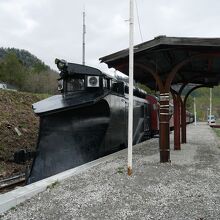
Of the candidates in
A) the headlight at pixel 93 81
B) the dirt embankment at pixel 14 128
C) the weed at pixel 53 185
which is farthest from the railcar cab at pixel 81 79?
the weed at pixel 53 185

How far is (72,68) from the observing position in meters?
11.2

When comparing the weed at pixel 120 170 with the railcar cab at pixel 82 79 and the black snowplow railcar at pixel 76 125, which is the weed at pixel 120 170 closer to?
the black snowplow railcar at pixel 76 125

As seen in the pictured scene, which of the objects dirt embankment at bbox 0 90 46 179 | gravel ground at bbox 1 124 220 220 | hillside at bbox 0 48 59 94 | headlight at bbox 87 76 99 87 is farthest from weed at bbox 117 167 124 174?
hillside at bbox 0 48 59 94

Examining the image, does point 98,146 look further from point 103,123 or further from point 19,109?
point 19,109

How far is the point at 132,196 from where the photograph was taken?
19.9 ft

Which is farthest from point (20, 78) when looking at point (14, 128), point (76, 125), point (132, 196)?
point (132, 196)

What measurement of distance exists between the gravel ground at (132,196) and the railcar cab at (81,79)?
3125 mm

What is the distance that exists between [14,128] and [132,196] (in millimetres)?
11665

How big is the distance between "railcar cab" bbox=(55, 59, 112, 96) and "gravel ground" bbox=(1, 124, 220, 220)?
3125 mm

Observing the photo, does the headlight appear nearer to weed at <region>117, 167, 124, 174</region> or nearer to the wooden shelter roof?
the wooden shelter roof

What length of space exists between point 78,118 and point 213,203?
570 centimetres

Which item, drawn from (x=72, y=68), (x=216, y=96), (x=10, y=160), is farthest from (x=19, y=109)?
(x=216, y=96)

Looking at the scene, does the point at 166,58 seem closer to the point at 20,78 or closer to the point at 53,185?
the point at 53,185

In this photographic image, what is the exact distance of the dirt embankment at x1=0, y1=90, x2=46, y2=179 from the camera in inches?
508
